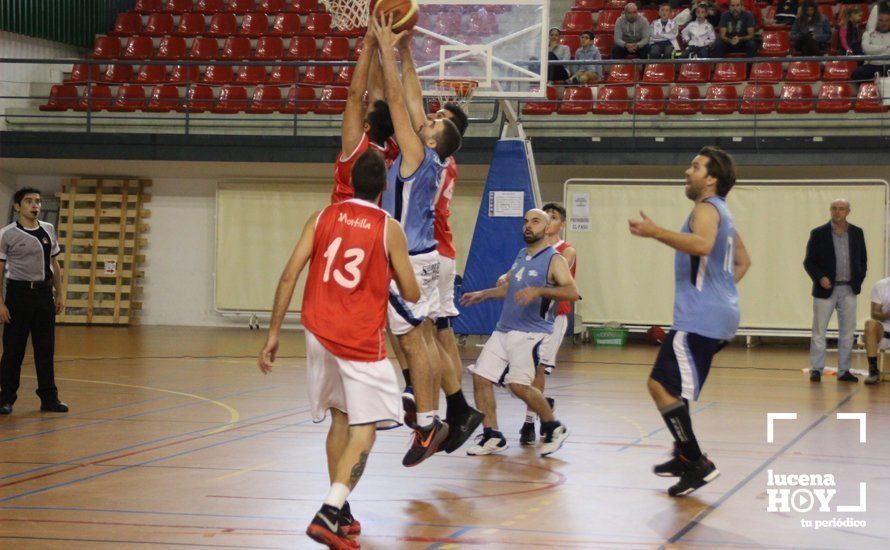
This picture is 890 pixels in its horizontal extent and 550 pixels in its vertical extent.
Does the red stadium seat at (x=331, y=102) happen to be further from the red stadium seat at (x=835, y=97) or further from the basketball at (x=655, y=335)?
the red stadium seat at (x=835, y=97)

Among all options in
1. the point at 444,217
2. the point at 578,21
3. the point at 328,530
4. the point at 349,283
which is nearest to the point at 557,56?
the point at 578,21

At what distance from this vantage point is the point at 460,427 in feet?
22.2

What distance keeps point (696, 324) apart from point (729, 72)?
13.5 metres

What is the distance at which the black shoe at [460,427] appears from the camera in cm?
676

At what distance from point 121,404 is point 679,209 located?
1018 cm

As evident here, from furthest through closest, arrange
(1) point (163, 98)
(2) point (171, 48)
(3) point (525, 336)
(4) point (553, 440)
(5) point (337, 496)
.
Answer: (2) point (171, 48) < (1) point (163, 98) < (3) point (525, 336) < (4) point (553, 440) < (5) point (337, 496)

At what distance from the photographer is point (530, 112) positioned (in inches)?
712

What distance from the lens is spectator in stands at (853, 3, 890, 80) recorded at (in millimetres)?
16922

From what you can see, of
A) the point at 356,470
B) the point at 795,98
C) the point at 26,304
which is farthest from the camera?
the point at 795,98

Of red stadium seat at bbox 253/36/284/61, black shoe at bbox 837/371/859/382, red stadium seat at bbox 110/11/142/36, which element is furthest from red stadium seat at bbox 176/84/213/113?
black shoe at bbox 837/371/859/382

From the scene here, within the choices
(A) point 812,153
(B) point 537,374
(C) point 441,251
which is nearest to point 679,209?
(A) point 812,153

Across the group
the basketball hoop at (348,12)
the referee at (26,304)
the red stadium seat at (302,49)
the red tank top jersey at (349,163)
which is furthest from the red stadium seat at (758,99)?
the red tank top jersey at (349,163)

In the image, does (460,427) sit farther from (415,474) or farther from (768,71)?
(768,71)

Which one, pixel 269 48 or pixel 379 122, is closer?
pixel 379 122
